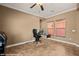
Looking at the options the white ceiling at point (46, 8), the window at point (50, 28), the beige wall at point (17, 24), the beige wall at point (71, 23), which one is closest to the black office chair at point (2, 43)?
the beige wall at point (17, 24)

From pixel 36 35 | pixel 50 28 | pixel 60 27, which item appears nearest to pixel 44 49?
pixel 36 35

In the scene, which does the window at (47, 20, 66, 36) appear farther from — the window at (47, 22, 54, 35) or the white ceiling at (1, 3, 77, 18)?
the white ceiling at (1, 3, 77, 18)

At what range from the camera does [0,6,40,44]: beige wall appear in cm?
259

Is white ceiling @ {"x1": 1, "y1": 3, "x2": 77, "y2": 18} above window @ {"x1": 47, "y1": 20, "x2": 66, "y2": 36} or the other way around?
above

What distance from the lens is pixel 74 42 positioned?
2584 millimetres

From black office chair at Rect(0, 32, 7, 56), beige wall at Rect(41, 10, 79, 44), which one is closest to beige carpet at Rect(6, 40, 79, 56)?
black office chair at Rect(0, 32, 7, 56)

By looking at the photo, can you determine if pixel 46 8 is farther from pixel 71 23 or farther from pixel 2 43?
pixel 2 43

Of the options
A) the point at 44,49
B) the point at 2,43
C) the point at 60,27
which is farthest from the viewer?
the point at 60,27

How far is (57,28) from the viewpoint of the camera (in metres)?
2.83

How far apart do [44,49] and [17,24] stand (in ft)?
2.91

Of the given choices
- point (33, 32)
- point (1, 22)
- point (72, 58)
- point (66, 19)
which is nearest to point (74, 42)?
point (72, 58)

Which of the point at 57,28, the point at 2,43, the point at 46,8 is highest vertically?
the point at 46,8

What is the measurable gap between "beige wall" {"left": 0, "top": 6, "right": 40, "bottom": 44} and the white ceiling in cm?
11

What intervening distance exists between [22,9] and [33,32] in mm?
620
